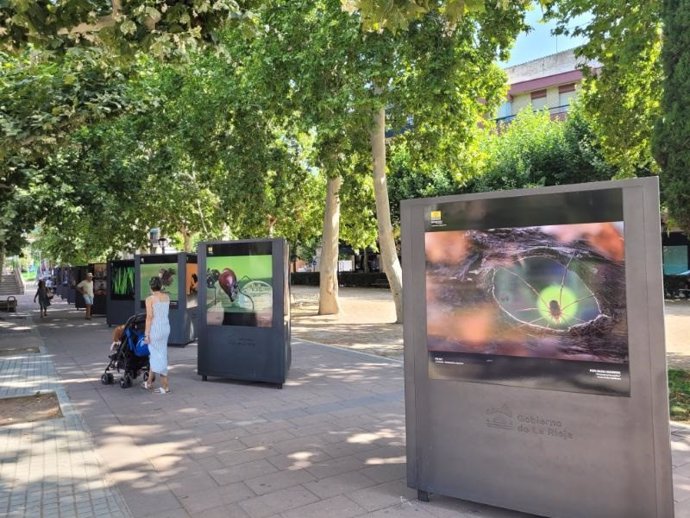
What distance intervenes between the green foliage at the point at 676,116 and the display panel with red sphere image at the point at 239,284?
6047 millimetres

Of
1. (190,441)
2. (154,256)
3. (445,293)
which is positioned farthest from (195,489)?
(154,256)

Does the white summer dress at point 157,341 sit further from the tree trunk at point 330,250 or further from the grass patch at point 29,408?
the tree trunk at point 330,250

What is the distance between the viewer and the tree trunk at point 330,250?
1955 cm

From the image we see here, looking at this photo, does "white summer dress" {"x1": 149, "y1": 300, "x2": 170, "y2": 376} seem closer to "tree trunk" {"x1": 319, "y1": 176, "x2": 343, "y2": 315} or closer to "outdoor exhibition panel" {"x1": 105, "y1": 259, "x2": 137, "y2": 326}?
"outdoor exhibition panel" {"x1": 105, "y1": 259, "x2": 137, "y2": 326}

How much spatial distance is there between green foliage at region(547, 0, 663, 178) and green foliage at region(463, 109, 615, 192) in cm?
1122

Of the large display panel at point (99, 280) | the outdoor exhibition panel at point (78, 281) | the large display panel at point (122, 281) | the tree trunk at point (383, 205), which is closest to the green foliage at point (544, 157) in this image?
the tree trunk at point (383, 205)

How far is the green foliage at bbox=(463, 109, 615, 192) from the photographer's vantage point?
1008 inches

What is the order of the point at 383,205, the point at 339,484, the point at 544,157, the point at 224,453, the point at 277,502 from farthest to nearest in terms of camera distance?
the point at 544,157 → the point at 383,205 → the point at 224,453 → the point at 339,484 → the point at 277,502

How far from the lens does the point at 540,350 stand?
3502 millimetres

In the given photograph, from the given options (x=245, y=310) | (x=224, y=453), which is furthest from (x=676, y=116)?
(x=224, y=453)

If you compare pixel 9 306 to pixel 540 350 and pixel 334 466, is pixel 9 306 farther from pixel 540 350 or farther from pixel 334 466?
pixel 540 350

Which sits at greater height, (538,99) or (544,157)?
(538,99)

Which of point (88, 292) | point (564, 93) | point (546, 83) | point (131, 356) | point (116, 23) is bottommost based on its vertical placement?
point (131, 356)

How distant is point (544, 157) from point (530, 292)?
2530cm
